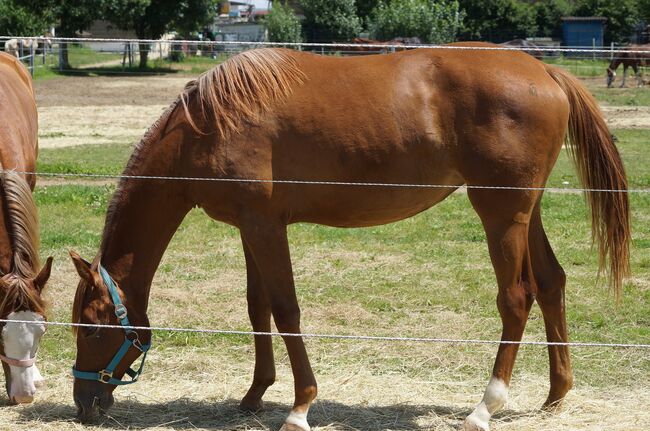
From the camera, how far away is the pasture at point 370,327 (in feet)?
14.9

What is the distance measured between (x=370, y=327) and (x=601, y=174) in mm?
2099

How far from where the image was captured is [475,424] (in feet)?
13.7

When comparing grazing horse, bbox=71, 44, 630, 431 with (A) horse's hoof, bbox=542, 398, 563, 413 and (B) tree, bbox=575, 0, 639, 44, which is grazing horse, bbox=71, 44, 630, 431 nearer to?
(A) horse's hoof, bbox=542, 398, 563, 413

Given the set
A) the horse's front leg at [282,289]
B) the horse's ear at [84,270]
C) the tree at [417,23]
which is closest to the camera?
the horse's ear at [84,270]

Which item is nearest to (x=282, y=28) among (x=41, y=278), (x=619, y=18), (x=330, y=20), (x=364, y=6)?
(x=330, y=20)

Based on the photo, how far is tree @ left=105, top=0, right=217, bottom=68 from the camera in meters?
34.5

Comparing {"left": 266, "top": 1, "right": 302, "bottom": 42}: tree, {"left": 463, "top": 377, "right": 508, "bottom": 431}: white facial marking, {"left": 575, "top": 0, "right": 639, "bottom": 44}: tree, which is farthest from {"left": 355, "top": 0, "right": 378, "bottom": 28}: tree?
{"left": 463, "top": 377, "right": 508, "bottom": 431}: white facial marking

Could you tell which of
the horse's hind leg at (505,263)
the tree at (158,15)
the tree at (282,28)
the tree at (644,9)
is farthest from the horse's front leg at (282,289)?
the tree at (644,9)

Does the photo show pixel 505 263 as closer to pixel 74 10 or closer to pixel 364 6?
pixel 74 10

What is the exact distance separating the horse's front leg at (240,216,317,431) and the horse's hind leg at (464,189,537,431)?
0.81 meters

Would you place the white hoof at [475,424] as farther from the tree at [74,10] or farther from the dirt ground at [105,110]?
the tree at [74,10]

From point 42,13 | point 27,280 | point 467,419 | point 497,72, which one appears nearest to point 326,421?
point 467,419

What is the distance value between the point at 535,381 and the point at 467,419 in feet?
2.98

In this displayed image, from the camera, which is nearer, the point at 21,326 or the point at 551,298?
the point at 21,326
